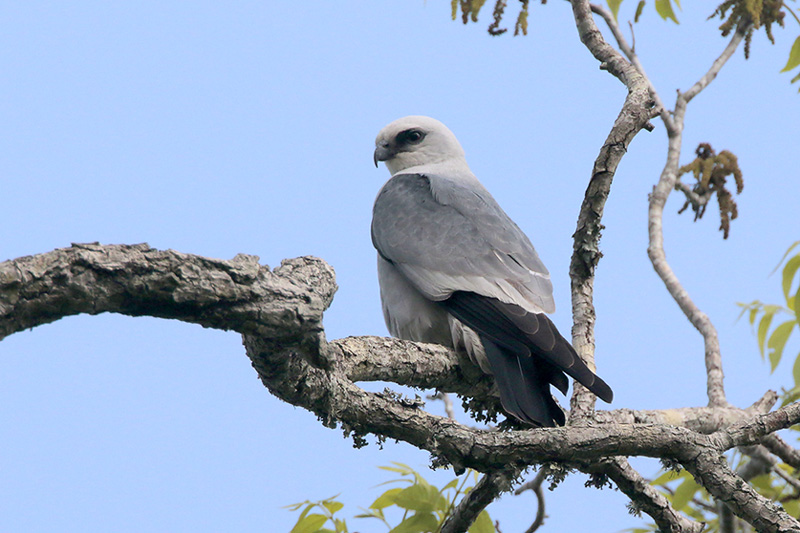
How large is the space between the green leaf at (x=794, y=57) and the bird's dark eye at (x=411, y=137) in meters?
2.49

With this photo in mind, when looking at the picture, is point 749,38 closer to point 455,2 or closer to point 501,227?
point 455,2

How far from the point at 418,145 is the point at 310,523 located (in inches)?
127

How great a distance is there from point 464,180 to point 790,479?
8.68 ft

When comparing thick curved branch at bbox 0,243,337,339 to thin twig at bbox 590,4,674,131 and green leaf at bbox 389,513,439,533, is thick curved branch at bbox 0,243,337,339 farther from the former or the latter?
thin twig at bbox 590,4,674,131

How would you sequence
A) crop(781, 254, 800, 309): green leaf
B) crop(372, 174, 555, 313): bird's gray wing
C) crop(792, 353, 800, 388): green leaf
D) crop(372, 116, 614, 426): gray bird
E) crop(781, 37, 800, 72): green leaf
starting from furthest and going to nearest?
crop(781, 37, 800, 72): green leaf
crop(792, 353, 800, 388): green leaf
crop(781, 254, 800, 309): green leaf
crop(372, 174, 555, 313): bird's gray wing
crop(372, 116, 614, 426): gray bird

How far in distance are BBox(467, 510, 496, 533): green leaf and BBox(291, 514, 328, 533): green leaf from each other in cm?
67

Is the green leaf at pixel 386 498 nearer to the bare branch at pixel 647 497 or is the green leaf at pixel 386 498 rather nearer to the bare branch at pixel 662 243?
the bare branch at pixel 647 497

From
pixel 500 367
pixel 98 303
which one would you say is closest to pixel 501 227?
pixel 500 367

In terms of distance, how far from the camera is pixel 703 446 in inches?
117

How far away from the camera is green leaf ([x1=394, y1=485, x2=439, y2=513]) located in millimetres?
3520

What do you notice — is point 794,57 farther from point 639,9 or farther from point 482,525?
point 482,525

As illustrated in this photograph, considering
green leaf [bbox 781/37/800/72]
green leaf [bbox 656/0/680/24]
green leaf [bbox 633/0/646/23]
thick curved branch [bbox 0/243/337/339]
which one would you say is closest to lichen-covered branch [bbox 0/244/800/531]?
thick curved branch [bbox 0/243/337/339]

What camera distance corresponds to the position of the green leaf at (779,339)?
4.64m

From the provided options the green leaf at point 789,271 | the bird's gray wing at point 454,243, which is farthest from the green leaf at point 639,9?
the green leaf at point 789,271
